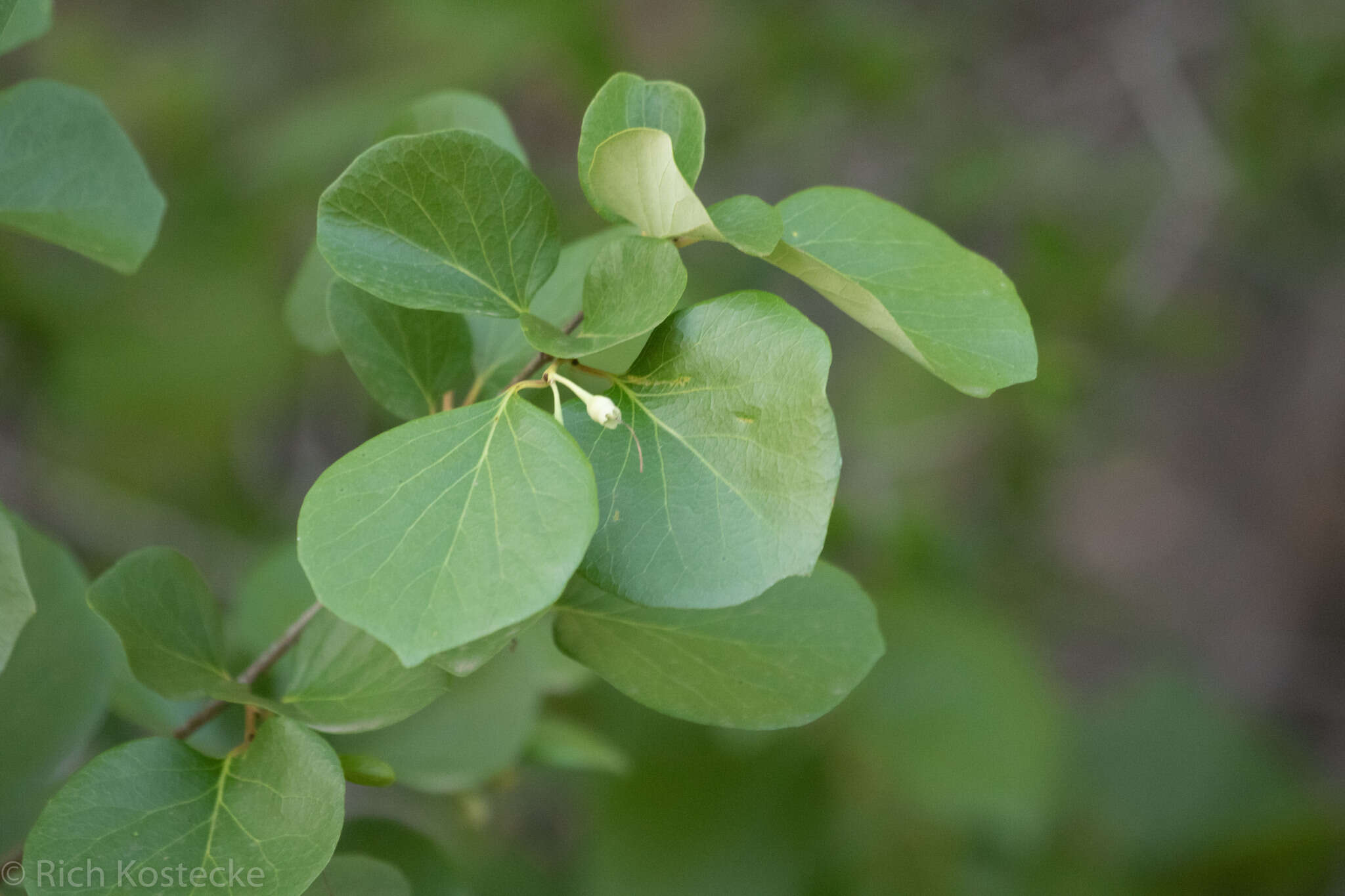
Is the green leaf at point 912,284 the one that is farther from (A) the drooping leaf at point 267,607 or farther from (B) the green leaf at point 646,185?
(A) the drooping leaf at point 267,607

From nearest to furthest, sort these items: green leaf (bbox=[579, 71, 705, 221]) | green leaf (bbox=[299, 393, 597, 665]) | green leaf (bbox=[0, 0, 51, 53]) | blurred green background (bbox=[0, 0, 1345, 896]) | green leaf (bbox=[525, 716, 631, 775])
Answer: green leaf (bbox=[299, 393, 597, 665])
green leaf (bbox=[579, 71, 705, 221])
green leaf (bbox=[0, 0, 51, 53])
green leaf (bbox=[525, 716, 631, 775])
blurred green background (bbox=[0, 0, 1345, 896])

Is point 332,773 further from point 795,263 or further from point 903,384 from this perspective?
point 903,384

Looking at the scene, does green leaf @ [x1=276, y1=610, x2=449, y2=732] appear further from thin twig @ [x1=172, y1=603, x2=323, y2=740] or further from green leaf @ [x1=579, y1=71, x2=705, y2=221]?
green leaf @ [x1=579, y1=71, x2=705, y2=221]

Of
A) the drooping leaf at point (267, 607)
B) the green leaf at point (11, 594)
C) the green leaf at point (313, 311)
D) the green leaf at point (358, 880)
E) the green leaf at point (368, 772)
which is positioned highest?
the green leaf at point (313, 311)

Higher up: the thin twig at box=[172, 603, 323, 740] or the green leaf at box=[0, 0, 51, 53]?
the green leaf at box=[0, 0, 51, 53]

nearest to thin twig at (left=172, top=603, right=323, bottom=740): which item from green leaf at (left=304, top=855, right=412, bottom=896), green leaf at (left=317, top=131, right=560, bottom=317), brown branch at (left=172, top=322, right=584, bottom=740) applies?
brown branch at (left=172, top=322, right=584, bottom=740)

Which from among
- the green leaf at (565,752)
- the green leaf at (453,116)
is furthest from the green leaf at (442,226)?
the green leaf at (565,752)

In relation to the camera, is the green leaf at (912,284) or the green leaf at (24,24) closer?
the green leaf at (912,284)
